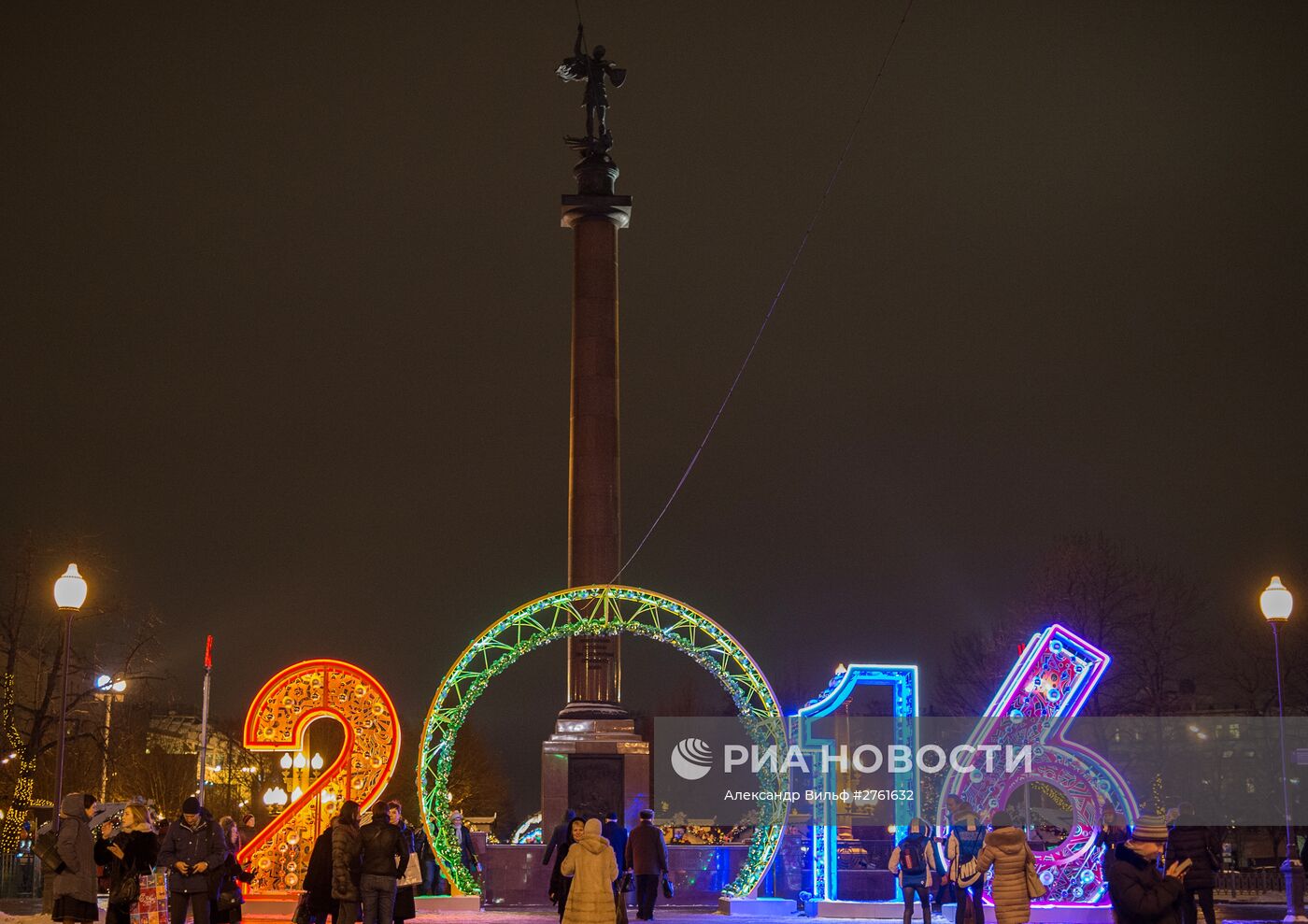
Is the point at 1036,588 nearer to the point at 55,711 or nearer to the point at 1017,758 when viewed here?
the point at 1017,758

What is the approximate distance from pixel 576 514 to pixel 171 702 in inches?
789

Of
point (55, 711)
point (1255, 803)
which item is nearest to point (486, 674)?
point (55, 711)

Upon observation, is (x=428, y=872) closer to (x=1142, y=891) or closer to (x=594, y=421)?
(x=594, y=421)

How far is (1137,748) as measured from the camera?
154 feet

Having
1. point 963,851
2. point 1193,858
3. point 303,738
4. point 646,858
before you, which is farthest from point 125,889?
point 1193,858

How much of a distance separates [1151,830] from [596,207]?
28.2m

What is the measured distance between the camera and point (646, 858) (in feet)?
76.1

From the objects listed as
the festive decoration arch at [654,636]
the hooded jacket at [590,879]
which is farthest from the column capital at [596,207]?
the hooded jacket at [590,879]

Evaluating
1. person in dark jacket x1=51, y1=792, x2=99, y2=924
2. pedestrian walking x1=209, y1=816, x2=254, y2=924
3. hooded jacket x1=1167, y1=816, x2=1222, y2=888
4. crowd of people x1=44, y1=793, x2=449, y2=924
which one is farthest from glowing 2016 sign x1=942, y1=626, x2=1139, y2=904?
person in dark jacket x1=51, y1=792, x2=99, y2=924

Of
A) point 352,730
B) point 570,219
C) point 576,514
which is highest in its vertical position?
point 570,219

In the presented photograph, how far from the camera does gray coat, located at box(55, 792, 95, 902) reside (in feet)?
53.0

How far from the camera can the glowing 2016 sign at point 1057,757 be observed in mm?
25531

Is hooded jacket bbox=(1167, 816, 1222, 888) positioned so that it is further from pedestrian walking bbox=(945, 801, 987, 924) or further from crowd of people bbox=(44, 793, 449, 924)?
crowd of people bbox=(44, 793, 449, 924)

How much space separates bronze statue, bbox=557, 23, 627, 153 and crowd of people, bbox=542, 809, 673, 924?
19.1 m
